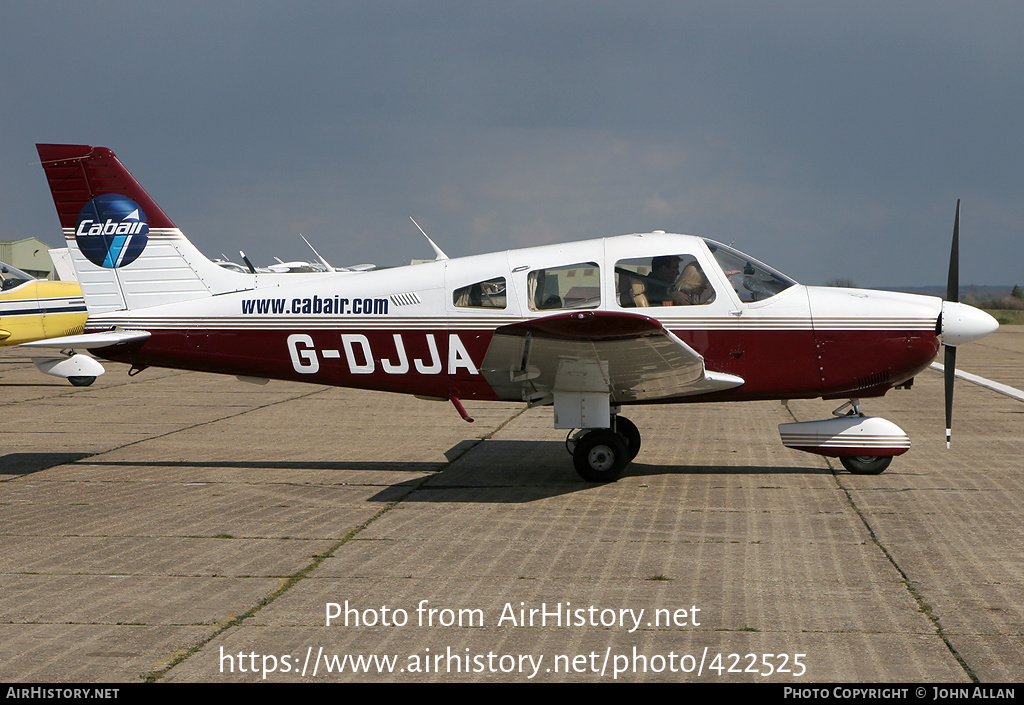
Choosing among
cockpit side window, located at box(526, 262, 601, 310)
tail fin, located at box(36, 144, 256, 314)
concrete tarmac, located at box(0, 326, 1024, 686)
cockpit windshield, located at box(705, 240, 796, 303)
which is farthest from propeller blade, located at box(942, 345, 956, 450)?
tail fin, located at box(36, 144, 256, 314)

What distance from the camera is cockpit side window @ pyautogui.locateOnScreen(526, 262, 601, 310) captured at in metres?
8.28

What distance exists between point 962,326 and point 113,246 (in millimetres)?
8059

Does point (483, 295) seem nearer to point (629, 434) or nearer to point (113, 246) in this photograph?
point (629, 434)

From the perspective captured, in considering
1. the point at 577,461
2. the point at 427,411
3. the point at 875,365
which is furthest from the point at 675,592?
the point at 427,411

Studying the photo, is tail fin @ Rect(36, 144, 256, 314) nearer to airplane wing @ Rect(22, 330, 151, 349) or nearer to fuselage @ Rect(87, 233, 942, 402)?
fuselage @ Rect(87, 233, 942, 402)

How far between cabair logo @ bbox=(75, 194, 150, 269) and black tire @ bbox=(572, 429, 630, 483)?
4856 mm

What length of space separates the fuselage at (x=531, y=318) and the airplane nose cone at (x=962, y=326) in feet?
0.35

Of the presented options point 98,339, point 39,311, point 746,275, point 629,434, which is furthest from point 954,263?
point 39,311

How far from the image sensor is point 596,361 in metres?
7.63

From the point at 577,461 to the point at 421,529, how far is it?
215 cm

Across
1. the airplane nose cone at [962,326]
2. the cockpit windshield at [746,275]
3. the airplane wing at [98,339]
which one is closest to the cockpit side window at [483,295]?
the cockpit windshield at [746,275]
